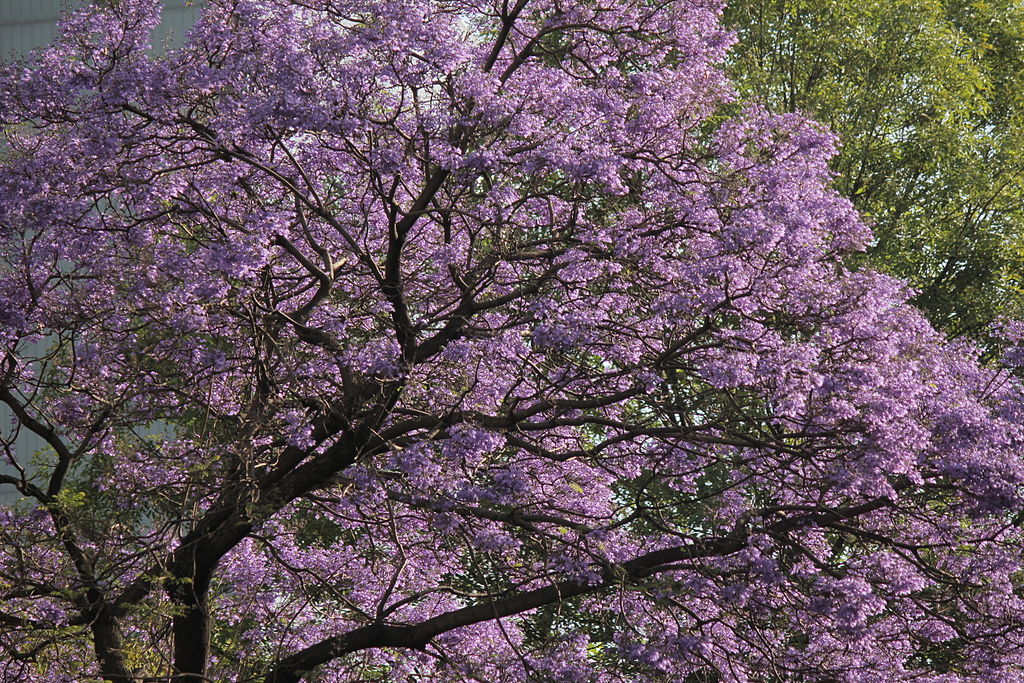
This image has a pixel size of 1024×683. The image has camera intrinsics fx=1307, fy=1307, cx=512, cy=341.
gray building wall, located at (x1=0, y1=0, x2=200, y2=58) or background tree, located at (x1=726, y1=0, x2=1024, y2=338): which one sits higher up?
gray building wall, located at (x1=0, y1=0, x2=200, y2=58)

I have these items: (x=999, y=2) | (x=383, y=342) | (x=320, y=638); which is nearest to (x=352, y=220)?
(x=383, y=342)

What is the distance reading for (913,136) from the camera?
1992 centimetres

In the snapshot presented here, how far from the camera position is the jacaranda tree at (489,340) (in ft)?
33.3

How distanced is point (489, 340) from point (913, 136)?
39.1 ft

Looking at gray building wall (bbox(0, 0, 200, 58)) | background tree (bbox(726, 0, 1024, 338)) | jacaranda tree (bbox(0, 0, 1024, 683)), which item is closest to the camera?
jacaranda tree (bbox(0, 0, 1024, 683))

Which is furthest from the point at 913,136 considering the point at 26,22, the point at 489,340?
the point at 26,22

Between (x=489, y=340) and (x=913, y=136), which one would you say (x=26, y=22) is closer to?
(x=913, y=136)

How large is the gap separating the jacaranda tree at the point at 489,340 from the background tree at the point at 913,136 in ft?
25.3

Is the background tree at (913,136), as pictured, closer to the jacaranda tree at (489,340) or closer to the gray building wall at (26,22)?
the jacaranda tree at (489,340)

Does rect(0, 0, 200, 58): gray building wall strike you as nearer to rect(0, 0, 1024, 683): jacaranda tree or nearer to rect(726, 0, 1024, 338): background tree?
rect(726, 0, 1024, 338): background tree

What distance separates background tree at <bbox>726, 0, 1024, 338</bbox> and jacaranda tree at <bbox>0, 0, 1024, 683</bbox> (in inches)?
304

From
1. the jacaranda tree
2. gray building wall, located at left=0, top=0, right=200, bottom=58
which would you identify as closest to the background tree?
the jacaranda tree

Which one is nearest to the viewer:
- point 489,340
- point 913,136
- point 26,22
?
point 489,340

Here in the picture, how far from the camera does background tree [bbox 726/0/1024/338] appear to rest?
19.2 meters
